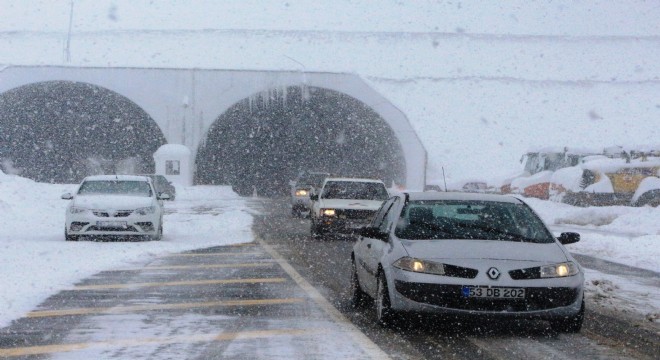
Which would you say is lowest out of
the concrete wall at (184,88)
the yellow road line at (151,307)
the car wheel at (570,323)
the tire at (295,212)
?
the tire at (295,212)

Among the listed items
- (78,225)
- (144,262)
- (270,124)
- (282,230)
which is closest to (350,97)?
(270,124)

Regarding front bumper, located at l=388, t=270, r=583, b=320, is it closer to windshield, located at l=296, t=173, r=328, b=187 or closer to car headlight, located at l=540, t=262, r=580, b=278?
car headlight, located at l=540, t=262, r=580, b=278

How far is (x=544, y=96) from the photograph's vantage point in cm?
12756

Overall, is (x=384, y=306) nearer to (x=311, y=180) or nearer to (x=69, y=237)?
(x=69, y=237)

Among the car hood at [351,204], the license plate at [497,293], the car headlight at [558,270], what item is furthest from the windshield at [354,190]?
the license plate at [497,293]

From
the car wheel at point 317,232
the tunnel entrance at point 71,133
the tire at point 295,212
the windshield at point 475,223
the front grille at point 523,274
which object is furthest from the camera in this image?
the tunnel entrance at point 71,133

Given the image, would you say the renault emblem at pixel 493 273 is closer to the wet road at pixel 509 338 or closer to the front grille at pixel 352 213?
the wet road at pixel 509 338

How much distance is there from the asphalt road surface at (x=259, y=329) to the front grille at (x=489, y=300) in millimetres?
288

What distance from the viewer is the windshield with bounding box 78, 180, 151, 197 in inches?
819

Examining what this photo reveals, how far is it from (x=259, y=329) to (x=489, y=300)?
206 cm

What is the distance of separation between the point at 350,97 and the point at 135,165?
19917 millimetres

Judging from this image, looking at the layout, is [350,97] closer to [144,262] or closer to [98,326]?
[144,262]

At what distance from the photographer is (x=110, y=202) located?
65.0 feet

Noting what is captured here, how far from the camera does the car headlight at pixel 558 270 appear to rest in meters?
8.24
